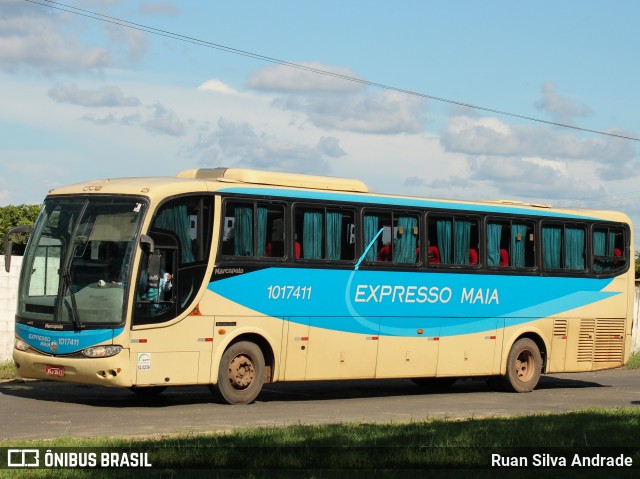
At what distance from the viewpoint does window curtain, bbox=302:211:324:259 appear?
2012 centimetres

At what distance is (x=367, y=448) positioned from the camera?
1244 centimetres

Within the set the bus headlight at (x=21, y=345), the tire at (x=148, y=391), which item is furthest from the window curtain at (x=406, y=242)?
the bus headlight at (x=21, y=345)

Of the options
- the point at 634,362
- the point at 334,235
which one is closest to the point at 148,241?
the point at 334,235

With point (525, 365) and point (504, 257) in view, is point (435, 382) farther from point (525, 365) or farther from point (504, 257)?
point (504, 257)

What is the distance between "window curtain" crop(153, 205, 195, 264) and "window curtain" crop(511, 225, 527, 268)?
7607mm

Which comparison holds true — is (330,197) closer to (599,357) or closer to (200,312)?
(200,312)

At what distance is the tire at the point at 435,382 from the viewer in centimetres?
2493

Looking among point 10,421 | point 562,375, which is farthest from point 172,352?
point 562,375

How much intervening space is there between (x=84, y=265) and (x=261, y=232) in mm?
2970

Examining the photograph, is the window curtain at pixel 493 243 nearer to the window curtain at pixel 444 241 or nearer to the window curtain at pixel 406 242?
the window curtain at pixel 444 241

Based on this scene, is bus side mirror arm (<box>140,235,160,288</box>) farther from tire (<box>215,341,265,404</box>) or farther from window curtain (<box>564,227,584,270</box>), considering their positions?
window curtain (<box>564,227,584,270</box>)

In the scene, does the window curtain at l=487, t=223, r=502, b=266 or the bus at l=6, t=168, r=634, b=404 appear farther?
the window curtain at l=487, t=223, r=502, b=266

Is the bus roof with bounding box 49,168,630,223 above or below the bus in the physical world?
above

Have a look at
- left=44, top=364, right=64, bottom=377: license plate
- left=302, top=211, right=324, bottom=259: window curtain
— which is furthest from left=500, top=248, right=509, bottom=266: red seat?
left=44, top=364, right=64, bottom=377: license plate
